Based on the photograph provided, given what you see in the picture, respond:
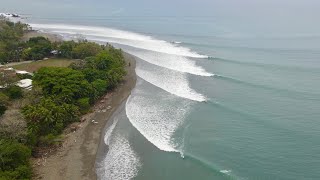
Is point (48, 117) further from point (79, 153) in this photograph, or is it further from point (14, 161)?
point (14, 161)

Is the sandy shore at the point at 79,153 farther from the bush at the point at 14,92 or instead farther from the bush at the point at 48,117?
the bush at the point at 14,92

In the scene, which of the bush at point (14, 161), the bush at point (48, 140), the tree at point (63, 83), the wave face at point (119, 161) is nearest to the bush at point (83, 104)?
the tree at point (63, 83)

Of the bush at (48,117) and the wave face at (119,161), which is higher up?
the bush at (48,117)

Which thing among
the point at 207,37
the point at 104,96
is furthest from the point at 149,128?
Result: the point at 207,37

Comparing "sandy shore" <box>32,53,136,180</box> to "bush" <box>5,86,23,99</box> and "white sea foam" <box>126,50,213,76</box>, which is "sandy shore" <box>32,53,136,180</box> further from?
"white sea foam" <box>126,50,213,76</box>

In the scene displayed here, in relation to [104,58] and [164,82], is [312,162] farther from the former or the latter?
[104,58]
